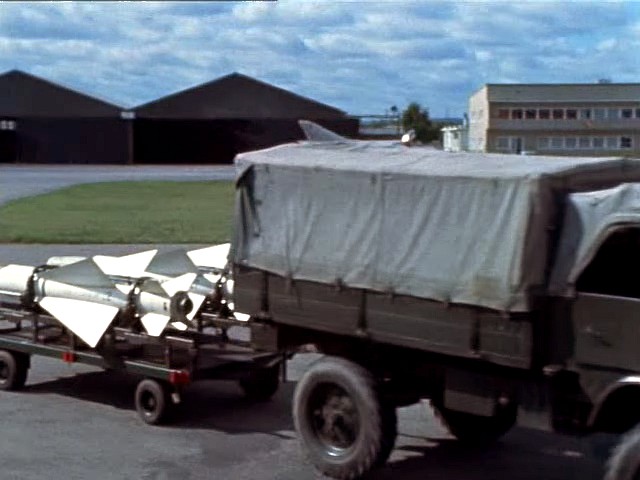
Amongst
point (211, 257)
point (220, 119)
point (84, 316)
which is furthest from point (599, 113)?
point (220, 119)

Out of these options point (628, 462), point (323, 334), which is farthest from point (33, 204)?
point (628, 462)

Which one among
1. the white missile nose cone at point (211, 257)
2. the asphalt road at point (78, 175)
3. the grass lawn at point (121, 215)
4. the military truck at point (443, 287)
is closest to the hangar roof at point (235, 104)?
the asphalt road at point (78, 175)

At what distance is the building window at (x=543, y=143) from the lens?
22875 mm

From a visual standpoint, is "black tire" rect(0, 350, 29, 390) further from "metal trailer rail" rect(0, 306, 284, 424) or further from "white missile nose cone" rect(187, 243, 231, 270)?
"white missile nose cone" rect(187, 243, 231, 270)

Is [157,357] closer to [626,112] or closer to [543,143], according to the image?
[543,143]

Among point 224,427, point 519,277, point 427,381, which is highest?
point 519,277

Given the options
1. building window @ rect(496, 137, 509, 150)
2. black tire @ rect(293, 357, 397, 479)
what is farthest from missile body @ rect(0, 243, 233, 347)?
building window @ rect(496, 137, 509, 150)

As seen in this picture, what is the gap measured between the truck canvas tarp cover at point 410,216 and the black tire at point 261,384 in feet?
6.37

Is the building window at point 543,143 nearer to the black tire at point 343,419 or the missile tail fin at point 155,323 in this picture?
the missile tail fin at point 155,323

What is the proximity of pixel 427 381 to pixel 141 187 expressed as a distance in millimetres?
39184

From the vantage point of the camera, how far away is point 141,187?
1845 inches

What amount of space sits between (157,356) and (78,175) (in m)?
48.2

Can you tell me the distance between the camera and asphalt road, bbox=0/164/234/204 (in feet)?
151

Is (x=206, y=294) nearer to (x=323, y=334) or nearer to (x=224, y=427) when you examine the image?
(x=224, y=427)
